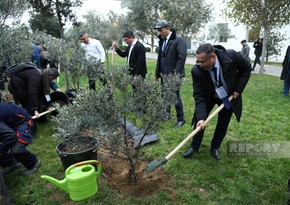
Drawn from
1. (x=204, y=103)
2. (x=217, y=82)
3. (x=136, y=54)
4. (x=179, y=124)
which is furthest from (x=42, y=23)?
(x=217, y=82)

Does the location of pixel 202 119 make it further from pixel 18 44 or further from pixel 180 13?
pixel 180 13

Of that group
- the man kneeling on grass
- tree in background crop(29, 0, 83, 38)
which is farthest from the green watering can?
tree in background crop(29, 0, 83, 38)

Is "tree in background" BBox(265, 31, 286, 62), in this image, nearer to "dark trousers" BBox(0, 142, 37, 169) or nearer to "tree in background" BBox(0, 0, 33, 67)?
"tree in background" BBox(0, 0, 33, 67)

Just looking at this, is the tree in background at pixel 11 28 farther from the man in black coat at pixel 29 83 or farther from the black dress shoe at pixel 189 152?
the black dress shoe at pixel 189 152

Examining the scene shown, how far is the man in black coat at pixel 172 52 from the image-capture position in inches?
170

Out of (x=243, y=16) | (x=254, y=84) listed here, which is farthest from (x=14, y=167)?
(x=243, y=16)

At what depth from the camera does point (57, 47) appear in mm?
5703

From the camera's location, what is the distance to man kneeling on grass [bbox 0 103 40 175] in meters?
2.77

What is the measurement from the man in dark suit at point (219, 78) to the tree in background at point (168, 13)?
8375 millimetres

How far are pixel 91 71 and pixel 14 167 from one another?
112 inches

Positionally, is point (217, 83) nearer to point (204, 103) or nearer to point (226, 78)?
point (226, 78)

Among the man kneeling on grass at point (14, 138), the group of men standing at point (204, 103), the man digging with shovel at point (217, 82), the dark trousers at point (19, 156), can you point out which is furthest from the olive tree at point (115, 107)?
the dark trousers at point (19, 156)

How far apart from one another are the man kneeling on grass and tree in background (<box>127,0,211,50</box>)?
359 inches

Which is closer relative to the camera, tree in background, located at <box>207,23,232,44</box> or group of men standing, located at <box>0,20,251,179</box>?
group of men standing, located at <box>0,20,251,179</box>
